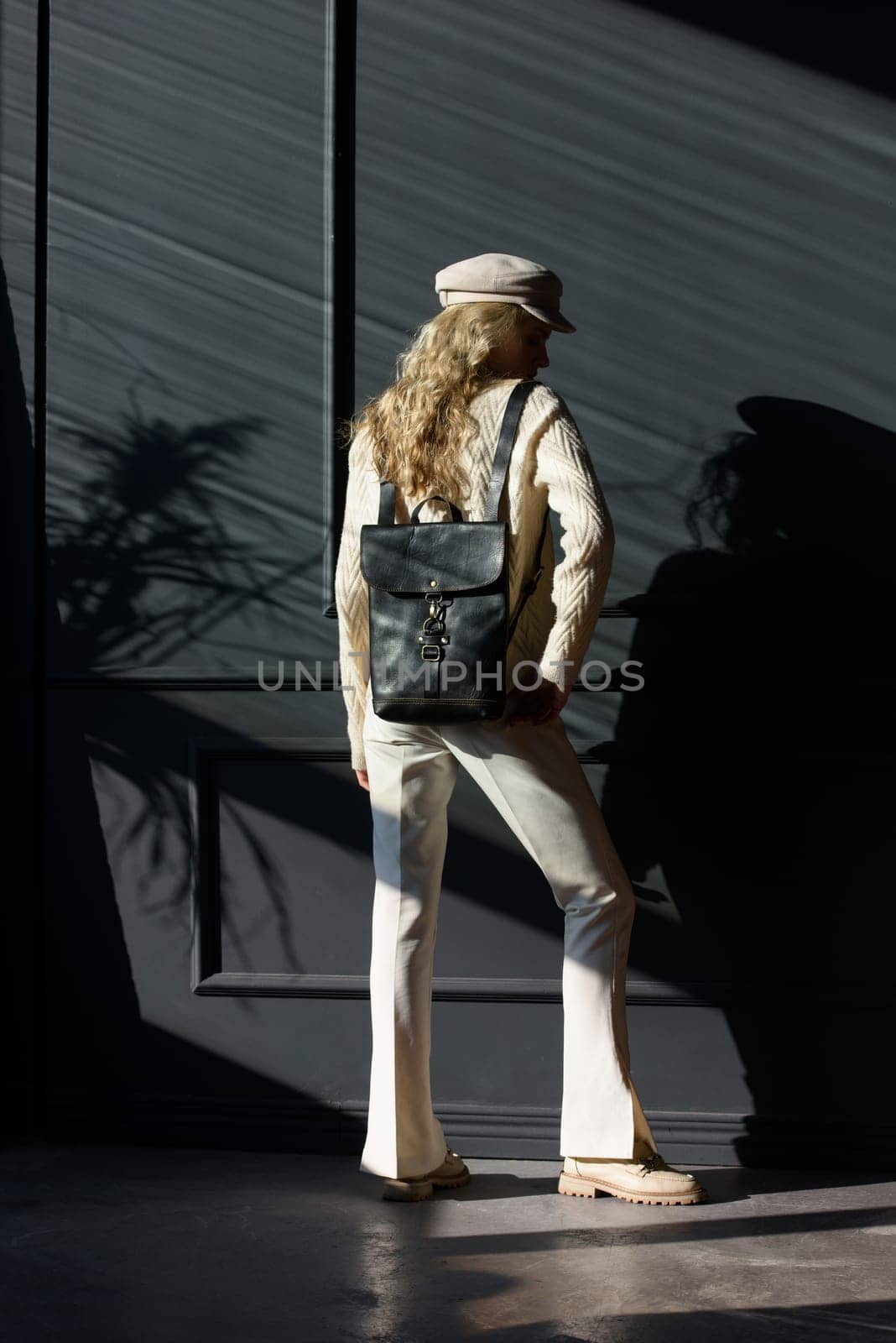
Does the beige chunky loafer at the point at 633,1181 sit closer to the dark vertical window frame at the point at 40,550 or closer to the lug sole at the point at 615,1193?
the lug sole at the point at 615,1193

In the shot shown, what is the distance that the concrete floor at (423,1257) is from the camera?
6.67ft

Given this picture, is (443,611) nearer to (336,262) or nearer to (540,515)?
(540,515)

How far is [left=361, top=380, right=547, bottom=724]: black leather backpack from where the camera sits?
7.90 ft

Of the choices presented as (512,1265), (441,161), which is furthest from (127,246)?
(512,1265)

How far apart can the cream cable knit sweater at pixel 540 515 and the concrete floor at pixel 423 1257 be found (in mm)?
974

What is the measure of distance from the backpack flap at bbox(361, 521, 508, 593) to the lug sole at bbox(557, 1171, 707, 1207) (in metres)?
1.14

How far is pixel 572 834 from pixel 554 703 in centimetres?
25

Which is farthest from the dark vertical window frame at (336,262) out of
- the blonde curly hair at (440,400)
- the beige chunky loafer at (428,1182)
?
the beige chunky loafer at (428,1182)

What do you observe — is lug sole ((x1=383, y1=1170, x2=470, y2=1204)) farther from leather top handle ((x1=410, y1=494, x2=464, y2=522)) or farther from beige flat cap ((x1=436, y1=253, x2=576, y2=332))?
beige flat cap ((x1=436, y1=253, x2=576, y2=332))

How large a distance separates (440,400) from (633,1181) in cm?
147

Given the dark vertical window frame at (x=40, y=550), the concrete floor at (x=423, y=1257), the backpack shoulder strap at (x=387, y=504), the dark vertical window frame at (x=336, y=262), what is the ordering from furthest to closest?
1. the dark vertical window frame at (x=40, y=550)
2. the dark vertical window frame at (x=336, y=262)
3. the backpack shoulder strap at (x=387, y=504)
4. the concrete floor at (x=423, y=1257)

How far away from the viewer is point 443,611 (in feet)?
8.00

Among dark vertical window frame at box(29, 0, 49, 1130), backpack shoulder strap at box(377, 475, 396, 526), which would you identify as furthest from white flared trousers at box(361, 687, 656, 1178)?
dark vertical window frame at box(29, 0, 49, 1130)

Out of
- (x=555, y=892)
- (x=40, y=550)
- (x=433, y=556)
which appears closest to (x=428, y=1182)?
(x=555, y=892)
